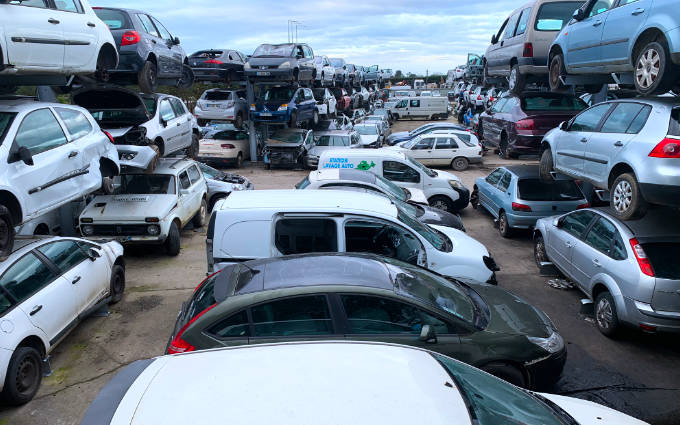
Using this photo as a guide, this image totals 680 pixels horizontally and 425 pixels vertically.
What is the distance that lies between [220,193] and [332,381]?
10938 millimetres

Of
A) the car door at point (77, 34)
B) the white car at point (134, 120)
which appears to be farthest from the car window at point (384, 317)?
the white car at point (134, 120)

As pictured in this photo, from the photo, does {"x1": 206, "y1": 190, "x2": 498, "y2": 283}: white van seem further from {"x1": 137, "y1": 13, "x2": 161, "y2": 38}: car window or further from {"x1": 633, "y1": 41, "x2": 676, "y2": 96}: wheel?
{"x1": 137, "y1": 13, "x2": 161, "y2": 38}: car window

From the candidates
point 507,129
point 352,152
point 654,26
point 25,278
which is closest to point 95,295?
point 25,278

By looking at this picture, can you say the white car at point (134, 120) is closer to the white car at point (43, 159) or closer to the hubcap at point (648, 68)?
the white car at point (43, 159)

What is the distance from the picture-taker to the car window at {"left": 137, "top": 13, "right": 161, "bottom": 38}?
31.8 feet

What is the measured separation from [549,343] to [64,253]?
564 cm

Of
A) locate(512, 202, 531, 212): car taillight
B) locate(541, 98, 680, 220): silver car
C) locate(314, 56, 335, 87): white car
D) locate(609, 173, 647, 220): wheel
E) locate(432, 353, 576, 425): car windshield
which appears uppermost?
locate(314, 56, 335, 87): white car

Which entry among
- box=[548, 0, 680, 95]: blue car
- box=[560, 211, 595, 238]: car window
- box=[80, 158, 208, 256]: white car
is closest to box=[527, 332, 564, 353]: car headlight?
box=[560, 211, 595, 238]: car window

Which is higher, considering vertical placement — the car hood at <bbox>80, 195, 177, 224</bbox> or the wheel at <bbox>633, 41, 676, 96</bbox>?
the wheel at <bbox>633, 41, 676, 96</bbox>

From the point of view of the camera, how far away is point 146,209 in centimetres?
876

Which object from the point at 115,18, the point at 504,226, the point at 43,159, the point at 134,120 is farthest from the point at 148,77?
the point at 504,226

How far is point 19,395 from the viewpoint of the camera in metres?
4.62

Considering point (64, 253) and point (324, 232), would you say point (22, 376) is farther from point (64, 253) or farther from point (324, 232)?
point (324, 232)

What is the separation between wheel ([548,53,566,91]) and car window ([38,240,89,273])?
8.66m
